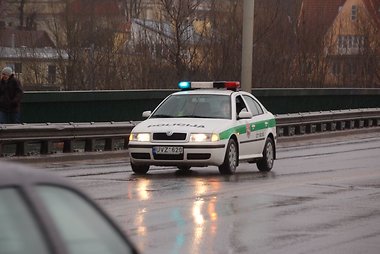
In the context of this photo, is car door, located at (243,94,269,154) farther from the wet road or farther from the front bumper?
the front bumper

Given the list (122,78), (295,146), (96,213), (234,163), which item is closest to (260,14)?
(122,78)

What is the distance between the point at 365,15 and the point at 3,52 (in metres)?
19.4

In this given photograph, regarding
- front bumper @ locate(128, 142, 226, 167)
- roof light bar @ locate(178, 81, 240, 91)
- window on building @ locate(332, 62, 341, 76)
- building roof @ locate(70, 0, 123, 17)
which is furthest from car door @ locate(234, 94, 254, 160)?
window on building @ locate(332, 62, 341, 76)

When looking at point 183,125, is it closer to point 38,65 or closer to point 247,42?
point 247,42

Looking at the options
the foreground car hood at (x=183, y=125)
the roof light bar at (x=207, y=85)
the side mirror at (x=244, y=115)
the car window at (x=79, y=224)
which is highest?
the car window at (x=79, y=224)

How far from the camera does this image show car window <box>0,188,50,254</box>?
13.1ft

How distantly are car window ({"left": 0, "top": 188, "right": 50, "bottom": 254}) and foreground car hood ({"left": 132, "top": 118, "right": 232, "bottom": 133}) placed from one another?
13506 millimetres

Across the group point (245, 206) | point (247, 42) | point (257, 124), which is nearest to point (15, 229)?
point (245, 206)

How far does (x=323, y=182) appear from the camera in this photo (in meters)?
17.2

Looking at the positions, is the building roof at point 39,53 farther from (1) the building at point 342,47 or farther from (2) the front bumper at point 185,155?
(2) the front bumper at point 185,155

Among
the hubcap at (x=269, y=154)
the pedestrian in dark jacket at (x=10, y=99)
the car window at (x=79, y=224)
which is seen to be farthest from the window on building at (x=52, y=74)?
the car window at (x=79, y=224)

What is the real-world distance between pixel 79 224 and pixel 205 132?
523 inches

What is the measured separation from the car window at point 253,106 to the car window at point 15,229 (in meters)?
15.5

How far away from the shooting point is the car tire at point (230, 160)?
17.9 m
